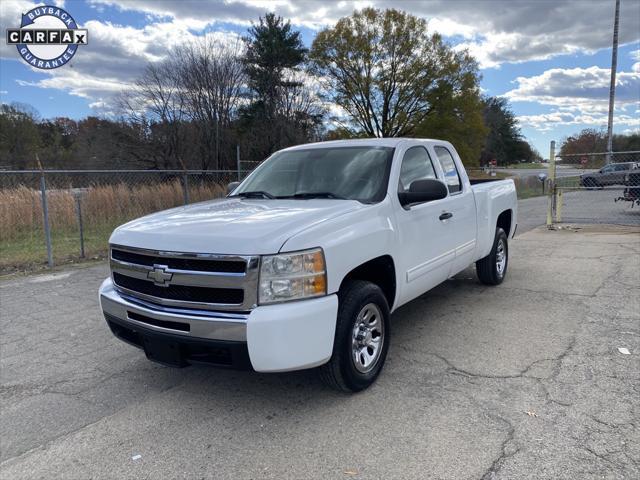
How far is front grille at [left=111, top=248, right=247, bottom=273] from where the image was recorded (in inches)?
115

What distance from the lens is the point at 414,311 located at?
5516 mm

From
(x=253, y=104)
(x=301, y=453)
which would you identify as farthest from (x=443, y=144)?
(x=253, y=104)

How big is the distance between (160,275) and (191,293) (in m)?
0.27

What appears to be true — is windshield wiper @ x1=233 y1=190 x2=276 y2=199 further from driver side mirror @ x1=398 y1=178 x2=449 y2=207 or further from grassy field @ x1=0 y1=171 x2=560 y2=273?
grassy field @ x1=0 y1=171 x2=560 y2=273

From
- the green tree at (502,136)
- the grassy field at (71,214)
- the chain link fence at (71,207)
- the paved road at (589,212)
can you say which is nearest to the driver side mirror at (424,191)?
the chain link fence at (71,207)

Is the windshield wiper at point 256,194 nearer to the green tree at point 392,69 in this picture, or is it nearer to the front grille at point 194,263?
the front grille at point 194,263

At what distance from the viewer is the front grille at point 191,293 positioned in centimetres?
296

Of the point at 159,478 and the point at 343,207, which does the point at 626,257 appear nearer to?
the point at 343,207

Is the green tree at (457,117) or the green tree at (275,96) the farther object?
the green tree at (457,117)

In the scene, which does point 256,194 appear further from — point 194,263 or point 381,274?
point 194,263

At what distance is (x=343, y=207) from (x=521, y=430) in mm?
1908

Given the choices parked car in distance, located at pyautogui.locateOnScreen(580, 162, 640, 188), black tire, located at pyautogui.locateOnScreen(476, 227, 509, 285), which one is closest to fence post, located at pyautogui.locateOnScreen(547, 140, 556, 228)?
parked car in distance, located at pyautogui.locateOnScreen(580, 162, 640, 188)

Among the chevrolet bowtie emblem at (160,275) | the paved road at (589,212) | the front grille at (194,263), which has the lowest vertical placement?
the paved road at (589,212)

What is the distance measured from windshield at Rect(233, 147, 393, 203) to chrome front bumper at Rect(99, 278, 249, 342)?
1.50 m
